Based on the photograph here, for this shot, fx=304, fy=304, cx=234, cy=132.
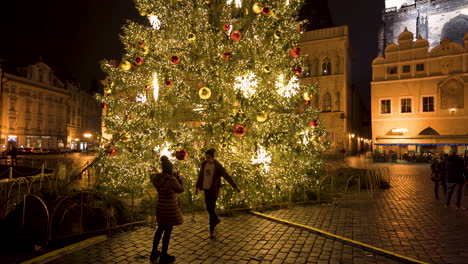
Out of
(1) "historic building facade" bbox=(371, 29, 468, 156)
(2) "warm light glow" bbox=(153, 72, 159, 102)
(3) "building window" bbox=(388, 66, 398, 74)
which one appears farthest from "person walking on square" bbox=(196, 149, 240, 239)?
(3) "building window" bbox=(388, 66, 398, 74)

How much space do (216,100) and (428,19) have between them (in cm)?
6143

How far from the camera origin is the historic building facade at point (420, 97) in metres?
30.4

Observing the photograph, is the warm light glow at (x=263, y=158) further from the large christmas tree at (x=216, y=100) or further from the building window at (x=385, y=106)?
the building window at (x=385, y=106)

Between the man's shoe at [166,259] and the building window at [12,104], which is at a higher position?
the building window at [12,104]

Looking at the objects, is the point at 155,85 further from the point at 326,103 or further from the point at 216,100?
the point at 326,103

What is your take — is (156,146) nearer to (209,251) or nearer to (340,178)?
(209,251)

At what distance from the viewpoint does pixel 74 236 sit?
6.06m

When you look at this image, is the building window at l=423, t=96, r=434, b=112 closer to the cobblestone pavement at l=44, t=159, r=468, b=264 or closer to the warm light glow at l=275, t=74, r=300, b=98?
the cobblestone pavement at l=44, t=159, r=468, b=264

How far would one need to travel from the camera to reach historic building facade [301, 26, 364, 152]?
3719cm

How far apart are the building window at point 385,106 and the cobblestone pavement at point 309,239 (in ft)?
91.3

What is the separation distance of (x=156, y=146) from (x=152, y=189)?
3.04m

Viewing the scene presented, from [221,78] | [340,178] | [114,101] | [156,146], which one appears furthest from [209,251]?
[340,178]

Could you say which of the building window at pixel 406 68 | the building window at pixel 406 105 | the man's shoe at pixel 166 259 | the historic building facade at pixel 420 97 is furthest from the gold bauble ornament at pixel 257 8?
the building window at pixel 406 68

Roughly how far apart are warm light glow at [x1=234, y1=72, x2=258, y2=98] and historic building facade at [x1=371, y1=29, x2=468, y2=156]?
26933 millimetres
